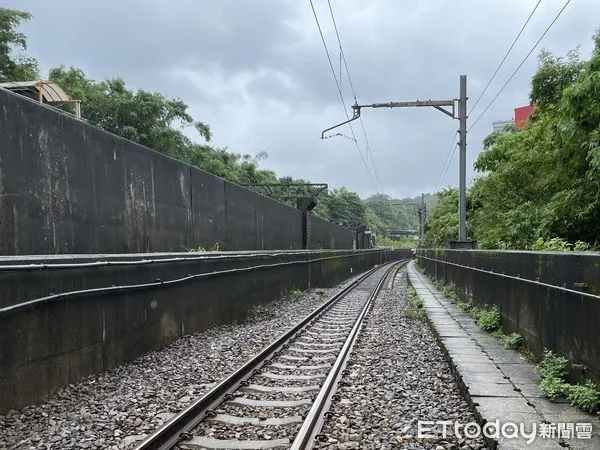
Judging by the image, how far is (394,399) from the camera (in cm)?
627

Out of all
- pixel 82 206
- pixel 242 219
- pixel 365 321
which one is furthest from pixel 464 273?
pixel 82 206

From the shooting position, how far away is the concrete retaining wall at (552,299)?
17.5 feet

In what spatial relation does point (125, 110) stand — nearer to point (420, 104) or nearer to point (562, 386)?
point (420, 104)

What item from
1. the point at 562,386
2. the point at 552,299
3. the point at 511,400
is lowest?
the point at 511,400

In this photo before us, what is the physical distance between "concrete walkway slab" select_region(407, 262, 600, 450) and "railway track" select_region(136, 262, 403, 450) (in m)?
1.59

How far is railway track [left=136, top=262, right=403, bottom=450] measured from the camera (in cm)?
483

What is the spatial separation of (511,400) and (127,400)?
4052 millimetres

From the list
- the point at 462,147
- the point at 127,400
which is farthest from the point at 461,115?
the point at 127,400

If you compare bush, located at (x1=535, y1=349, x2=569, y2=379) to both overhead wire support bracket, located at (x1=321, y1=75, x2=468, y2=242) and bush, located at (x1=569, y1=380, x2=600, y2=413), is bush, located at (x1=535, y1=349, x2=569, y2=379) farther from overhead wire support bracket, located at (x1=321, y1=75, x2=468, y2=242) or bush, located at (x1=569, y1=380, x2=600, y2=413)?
overhead wire support bracket, located at (x1=321, y1=75, x2=468, y2=242)

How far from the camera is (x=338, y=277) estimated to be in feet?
96.7

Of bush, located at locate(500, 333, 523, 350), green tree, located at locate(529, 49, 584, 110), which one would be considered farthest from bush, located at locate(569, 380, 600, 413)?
green tree, located at locate(529, 49, 584, 110)

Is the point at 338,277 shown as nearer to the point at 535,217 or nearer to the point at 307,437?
the point at 535,217

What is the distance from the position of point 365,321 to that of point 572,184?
6182mm

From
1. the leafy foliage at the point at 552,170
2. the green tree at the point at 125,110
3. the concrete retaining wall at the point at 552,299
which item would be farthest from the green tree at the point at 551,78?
the green tree at the point at 125,110
